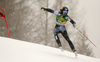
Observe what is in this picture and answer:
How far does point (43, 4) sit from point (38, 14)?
0.71 meters

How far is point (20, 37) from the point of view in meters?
7.41

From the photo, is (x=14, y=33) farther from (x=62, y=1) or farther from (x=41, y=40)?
(x=62, y=1)

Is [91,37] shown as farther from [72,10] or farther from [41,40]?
[41,40]

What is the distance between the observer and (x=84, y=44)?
7.64 metres

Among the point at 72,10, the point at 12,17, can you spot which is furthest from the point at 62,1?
the point at 12,17

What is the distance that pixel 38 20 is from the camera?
24.5ft

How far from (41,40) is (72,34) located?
2037 millimetres

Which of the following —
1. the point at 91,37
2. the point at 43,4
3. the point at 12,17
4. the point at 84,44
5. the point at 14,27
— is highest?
the point at 43,4

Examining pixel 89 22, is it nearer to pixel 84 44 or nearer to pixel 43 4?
pixel 84 44

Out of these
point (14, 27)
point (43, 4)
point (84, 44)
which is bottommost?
point (84, 44)

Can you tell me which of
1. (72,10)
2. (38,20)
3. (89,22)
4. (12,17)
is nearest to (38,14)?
(38,20)

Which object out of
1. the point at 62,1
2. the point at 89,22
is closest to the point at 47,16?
the point at 62,1

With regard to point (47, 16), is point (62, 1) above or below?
above

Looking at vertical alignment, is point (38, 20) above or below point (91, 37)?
above
